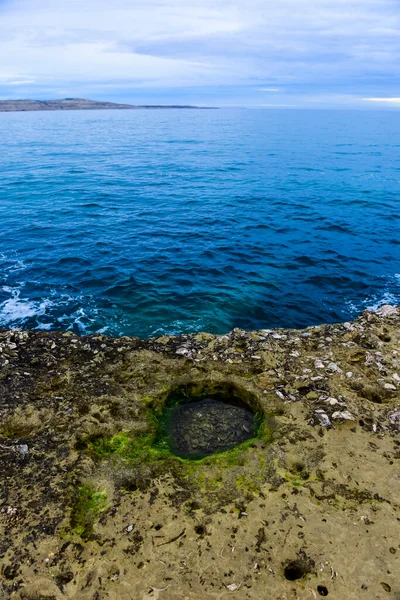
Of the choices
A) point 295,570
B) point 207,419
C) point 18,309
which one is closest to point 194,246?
point 18,309

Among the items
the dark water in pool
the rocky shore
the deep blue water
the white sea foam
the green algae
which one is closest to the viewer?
the rocky shore

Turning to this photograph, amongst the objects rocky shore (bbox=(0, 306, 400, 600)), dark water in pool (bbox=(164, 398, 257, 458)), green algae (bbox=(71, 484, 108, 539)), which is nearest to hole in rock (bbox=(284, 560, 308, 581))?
rocky shore (bbox=(0, 306, 400, 600))

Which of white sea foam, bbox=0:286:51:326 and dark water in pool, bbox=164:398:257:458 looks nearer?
dark water in pool, bbox=164:398:257:458

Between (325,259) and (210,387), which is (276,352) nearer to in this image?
(210,387)

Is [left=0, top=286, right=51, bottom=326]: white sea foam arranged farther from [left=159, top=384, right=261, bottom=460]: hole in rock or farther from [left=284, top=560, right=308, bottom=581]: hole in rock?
[left=284, top=560, right=308, bottom=581]: hole in rock

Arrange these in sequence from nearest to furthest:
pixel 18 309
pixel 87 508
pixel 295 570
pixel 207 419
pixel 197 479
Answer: pixel 295 570, pixel 87 508, pixel 197 479, pixel 207 419, pixel 18 309

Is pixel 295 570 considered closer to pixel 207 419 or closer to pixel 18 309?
pixel 207 419
